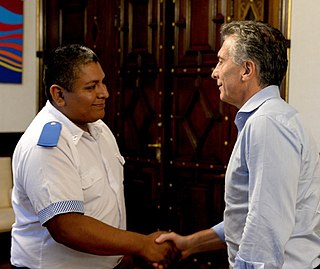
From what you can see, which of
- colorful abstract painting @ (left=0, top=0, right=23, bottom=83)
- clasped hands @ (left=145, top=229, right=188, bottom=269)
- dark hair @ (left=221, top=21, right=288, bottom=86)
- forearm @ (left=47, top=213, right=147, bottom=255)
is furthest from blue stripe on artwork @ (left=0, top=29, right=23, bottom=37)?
dark hair @ (left=221, top=21, right=288, bottom=86)

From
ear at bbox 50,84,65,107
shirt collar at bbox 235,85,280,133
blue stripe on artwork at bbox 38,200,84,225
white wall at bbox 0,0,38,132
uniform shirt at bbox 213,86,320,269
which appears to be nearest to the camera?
uniform shirt at bbox 213,86,320,269

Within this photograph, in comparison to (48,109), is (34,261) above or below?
below

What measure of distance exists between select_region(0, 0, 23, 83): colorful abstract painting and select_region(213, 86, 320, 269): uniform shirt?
4.12m

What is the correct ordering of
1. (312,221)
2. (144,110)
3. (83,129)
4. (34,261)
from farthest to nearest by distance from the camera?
(144,110) → (83,129) → (34,261) → (312,221)

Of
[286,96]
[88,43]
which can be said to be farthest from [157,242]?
[88,43]

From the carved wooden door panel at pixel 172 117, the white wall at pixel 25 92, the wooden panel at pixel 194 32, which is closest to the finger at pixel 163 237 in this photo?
the carved wooden door panel at pixel 172 117

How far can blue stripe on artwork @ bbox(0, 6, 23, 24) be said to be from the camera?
5.42m

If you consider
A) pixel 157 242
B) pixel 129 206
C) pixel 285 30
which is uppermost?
pixel 285 30

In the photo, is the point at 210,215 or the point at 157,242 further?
the point at 210,215

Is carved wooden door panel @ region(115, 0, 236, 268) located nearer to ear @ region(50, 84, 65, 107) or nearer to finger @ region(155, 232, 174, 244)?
finger @ region(155, 232, 174, 244)

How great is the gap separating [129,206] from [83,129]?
2.78 meters

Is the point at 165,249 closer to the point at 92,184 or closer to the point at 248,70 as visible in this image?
the point at 92,184

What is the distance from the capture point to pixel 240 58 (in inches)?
72.6

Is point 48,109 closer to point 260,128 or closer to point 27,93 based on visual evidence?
point 260,128
